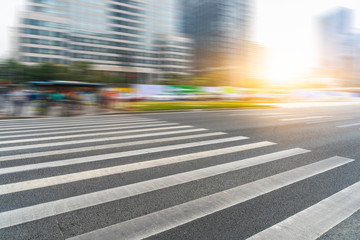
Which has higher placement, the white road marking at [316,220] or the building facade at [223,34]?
the building facade at [223,34]

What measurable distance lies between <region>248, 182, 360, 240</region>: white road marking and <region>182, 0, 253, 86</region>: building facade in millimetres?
117300

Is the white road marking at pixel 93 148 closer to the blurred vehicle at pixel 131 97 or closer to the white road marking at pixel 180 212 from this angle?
the white road marking at pixel 180 212

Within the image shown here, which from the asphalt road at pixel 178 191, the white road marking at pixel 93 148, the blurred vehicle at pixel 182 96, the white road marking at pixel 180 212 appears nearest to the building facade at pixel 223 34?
the blurred vehicle at pixel 182 96

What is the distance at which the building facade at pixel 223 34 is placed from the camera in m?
121

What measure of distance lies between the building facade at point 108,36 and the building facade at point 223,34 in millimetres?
24637

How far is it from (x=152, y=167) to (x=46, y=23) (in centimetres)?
8278

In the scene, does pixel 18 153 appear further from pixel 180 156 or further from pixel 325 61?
pixel 325 61

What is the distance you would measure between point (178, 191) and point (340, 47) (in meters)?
162

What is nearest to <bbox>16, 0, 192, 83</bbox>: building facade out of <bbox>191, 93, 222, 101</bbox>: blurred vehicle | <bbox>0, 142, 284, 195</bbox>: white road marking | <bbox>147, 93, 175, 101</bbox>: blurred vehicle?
<bbox>191, 93, 222, 101</bbox>: blurred vehicle

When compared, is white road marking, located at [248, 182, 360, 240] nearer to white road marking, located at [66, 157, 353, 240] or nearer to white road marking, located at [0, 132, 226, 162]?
white road marking, located at [66, 157, 353, 240]

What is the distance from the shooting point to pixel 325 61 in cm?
13438

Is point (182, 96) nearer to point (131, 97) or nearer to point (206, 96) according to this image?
point (206, 96)

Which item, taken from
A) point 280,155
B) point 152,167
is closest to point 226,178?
point 152,167

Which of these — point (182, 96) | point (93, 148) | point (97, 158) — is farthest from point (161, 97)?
point (97, 158)
